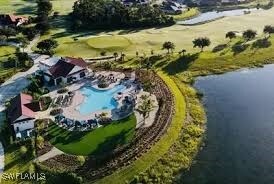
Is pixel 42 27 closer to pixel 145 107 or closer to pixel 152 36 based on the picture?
pixel 152 36

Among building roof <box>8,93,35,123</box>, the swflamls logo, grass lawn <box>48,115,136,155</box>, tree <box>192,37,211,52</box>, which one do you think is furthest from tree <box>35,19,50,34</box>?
the swflamls logo

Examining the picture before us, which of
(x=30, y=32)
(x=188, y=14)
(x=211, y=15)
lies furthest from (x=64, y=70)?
(x=211, y=15)

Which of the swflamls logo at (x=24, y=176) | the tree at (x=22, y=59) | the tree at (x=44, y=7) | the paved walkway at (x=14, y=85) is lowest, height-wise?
the swflamls logo at (x=24, y=176)

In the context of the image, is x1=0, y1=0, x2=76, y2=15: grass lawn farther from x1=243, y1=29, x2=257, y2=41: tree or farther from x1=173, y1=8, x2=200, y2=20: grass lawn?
x1=243, y1=29, x2=257, y2=41: tree

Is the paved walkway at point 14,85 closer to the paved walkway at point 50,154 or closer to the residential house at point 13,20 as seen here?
the paved walkway at point 50,154

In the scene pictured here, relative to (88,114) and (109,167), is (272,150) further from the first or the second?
(88,114)

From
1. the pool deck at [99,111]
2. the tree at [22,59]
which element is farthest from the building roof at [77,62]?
the tree at [22,59]
